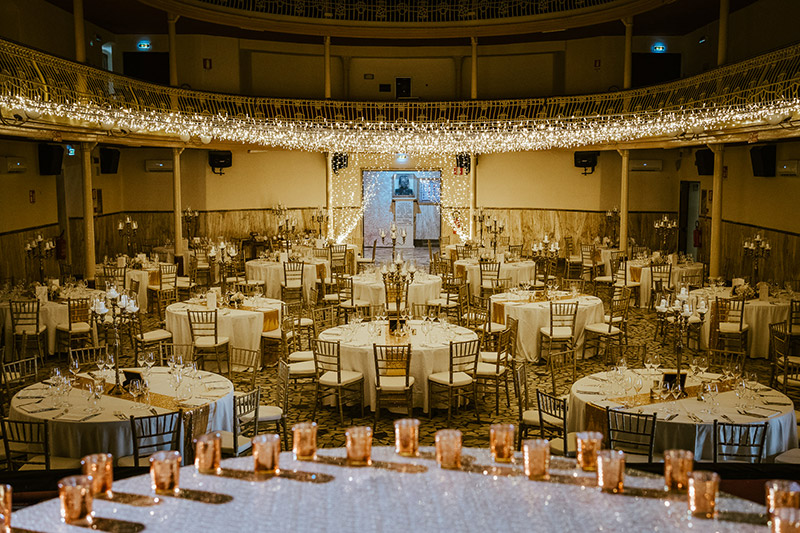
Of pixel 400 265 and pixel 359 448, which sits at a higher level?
pixel 400 265

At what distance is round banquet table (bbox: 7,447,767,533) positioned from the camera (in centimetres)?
285

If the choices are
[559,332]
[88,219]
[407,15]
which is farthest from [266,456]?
[407,15]

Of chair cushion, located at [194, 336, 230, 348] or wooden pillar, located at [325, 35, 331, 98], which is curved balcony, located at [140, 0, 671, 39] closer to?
wooden pillar, located at [325, 35, 331, 98]

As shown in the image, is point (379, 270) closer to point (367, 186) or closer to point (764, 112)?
point (764, 112)

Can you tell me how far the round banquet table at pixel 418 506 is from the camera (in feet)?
9.36

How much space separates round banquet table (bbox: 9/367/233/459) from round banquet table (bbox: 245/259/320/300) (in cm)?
784

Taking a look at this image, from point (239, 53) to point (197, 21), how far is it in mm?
2195

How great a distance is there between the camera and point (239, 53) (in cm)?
2156

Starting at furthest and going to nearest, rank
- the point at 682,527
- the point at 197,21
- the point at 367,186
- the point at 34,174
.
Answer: the point at 367,186 < the point at 197,21 < the point at 34,174 < the point at 682,527

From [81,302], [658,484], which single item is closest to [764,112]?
[658,484]

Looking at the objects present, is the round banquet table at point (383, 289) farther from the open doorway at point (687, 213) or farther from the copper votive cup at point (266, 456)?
the open doorway at point (687, 213)

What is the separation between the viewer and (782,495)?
2834mm

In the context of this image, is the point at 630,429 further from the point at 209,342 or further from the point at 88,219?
the point at 88,219

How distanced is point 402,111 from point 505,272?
7.12m
